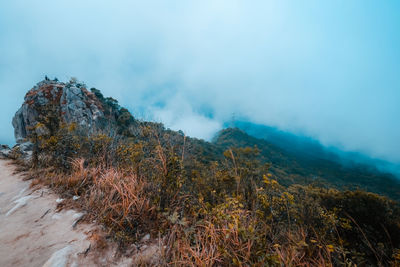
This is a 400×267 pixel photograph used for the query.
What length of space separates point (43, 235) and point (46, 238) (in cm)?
13

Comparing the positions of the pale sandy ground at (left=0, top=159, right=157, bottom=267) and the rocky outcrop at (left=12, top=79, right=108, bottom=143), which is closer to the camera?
the pale sandy ground at (left=0, top=159, right=157, bottom=267)

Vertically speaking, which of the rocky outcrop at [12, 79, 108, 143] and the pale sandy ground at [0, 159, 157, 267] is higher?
the rocky outcrop at [12, 79, 108, 143]

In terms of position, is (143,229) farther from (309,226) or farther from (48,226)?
(309,226)

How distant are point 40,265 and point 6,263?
1.43 ft

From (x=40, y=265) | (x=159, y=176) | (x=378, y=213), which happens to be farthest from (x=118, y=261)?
(x=378, y=213)

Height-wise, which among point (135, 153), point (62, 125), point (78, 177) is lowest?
point (78, 177)

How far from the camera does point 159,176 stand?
2.96 m

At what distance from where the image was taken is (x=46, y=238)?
2.19 metres

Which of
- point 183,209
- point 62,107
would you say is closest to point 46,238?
point 183,209

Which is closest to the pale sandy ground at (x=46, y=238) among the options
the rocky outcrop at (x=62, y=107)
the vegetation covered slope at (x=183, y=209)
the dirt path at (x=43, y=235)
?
the dirt path at (x=43, y=235)

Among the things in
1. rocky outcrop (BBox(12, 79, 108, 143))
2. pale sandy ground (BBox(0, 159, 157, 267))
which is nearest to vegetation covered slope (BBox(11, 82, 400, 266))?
pale sandy ground (BBox(0, 159, 157, 267))

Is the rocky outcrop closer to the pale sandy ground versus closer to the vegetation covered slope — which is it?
the vegetation covered slope

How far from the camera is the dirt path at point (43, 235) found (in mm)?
1876

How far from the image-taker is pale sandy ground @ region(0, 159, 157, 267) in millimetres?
1877
